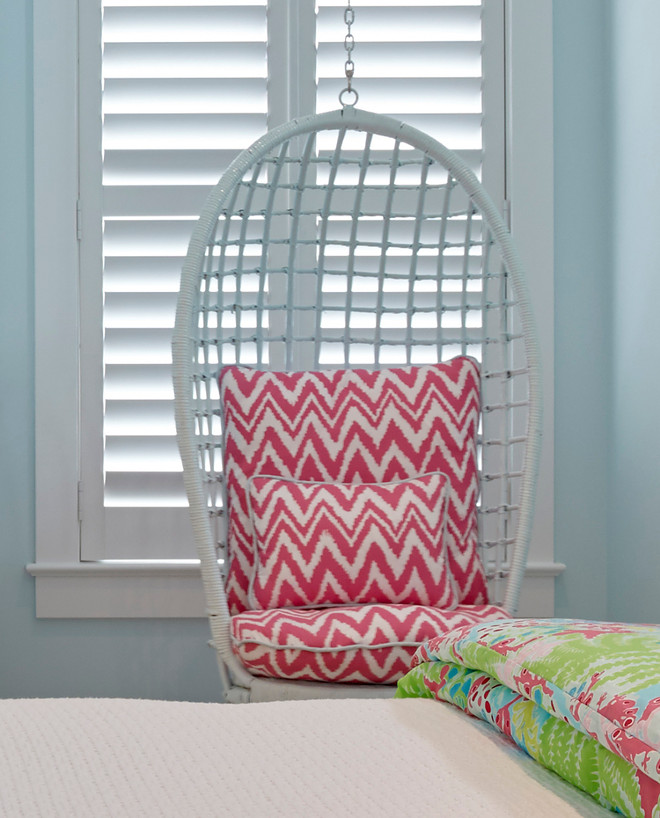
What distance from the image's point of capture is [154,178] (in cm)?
202

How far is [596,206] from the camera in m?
2.04

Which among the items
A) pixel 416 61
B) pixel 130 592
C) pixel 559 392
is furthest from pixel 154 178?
pixel 559 392

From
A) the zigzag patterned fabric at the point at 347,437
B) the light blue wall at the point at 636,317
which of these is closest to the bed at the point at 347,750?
the zigzag patterned fabric at the point at 347,437

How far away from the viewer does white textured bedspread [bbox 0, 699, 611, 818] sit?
0.46m

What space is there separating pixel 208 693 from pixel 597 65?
1.72 metres

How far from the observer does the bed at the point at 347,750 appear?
458 millimetres

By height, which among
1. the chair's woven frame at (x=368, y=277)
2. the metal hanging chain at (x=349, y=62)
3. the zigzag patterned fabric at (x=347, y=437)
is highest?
the metal hanging chain at (x=349, y=62)

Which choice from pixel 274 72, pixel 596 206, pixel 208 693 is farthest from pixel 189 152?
pixel 208 693

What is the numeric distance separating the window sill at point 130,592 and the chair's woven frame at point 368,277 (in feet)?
0.40

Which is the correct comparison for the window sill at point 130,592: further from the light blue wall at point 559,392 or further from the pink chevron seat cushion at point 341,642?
the pink chevron seat cushion at point 341,642

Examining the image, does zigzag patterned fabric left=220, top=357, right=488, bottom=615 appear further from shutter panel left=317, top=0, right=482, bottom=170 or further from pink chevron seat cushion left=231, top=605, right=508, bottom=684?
shutter panel left=317, top=0, right=482, bottom=170

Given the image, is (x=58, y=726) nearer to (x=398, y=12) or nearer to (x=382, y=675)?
(x=382, y=675)

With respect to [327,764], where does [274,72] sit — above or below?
above

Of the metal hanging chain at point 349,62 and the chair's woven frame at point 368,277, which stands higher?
the metal hanging chain at point 349,62
